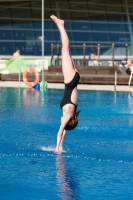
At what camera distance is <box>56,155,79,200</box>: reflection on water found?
6859 millimetres

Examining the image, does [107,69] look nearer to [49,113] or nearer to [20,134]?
[49,113]

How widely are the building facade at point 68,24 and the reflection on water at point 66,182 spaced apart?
36.3 m

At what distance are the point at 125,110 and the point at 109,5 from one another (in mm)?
30341

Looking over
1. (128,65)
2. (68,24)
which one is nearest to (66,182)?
(128,65)

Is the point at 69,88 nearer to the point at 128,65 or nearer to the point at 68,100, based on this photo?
the point at 68,100

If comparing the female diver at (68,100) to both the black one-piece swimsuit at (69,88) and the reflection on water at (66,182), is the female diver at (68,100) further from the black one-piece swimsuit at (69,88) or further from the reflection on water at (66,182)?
the reflection on water at (66,182)

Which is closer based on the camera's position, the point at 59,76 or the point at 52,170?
the point at 52,170

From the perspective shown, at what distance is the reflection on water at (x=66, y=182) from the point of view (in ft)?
22.5

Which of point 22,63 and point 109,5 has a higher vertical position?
point 109,5

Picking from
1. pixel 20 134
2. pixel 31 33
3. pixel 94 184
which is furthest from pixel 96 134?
pixel 31 33

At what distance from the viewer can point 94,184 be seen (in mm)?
7430

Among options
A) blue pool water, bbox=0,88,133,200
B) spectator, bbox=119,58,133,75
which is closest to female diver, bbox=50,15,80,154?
blue pool water, bbox=0,88,133,200

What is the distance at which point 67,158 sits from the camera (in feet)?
30.3

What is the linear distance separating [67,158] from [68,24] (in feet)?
123
